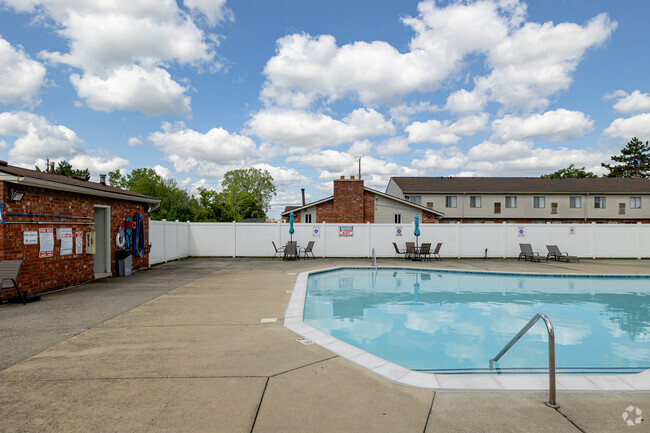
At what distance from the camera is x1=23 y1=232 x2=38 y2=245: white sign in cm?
841

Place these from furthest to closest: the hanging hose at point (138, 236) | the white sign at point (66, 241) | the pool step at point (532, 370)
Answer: the hanging hose at point (138, 236), the white sign at point (66, 241), the pool step at point (532, 370)

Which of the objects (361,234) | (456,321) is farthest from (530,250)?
(456,321)

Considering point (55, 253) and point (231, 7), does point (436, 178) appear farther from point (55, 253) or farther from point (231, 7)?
point (55, 253)

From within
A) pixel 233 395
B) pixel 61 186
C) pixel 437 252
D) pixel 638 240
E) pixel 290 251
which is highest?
pixel 61 186

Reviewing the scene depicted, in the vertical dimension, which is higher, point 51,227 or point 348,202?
point 348,202

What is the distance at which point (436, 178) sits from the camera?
41688 millimetres

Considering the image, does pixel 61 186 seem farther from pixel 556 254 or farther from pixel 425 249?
pixel 556 254

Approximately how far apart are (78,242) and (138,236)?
10.8ft

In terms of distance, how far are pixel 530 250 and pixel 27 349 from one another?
767 inches

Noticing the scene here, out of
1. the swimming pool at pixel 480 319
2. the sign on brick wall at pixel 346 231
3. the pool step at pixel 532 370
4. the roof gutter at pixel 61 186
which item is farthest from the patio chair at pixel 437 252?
the roof gutter at pixel 61 186

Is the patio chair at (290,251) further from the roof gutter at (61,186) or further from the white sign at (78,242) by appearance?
the white sign at (78,242)

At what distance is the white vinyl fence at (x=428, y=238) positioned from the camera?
19016 mm

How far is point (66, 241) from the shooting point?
32.3ft

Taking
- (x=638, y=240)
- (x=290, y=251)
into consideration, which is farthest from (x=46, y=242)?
(x=638, y=240)
